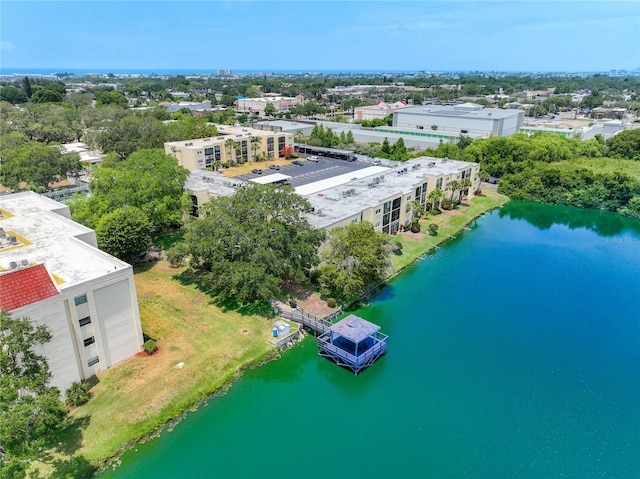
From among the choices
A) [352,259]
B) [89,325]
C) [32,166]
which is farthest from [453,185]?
[32,166]

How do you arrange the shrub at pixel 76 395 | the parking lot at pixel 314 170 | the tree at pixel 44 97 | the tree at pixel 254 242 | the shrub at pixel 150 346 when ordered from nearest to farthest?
the shrub at pixel 76 395 < the shrub at pixel 150 346 < the tree at pixel 254 242 < the parking lot at pixel 314 170 < the tree at pixel 44 97

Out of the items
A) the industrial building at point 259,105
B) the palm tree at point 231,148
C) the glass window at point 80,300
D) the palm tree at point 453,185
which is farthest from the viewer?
the industrial building at point 259,105

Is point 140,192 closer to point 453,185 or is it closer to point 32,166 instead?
point 32,166

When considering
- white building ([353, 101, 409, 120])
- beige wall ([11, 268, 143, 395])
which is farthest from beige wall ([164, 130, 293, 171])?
white building ([353, 101, 409, 120])

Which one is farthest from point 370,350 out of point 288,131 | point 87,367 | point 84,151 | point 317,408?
point 288,131

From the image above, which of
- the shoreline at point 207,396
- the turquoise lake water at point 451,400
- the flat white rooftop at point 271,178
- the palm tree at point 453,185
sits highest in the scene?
the palm tree at point 453,185

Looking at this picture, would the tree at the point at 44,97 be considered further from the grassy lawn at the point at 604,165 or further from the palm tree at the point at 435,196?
the grassy lawn at the point at 604,165

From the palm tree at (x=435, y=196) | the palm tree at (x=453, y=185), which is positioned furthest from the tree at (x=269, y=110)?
the palm tree at (x=435, y=196)
